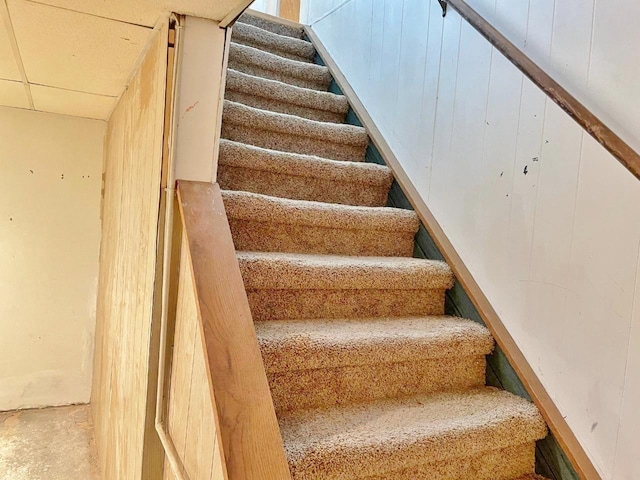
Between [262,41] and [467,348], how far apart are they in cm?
234

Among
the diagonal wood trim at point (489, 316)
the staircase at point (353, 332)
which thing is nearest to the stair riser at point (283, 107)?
the diagonal wood trim at point (489, 316)

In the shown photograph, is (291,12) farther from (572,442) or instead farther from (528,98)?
(572,442)

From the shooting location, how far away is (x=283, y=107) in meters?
2.48

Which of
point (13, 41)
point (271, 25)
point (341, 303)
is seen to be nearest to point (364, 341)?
point (341, 303)

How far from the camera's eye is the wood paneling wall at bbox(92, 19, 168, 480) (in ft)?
4.14

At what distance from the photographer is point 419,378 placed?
1.48 meters

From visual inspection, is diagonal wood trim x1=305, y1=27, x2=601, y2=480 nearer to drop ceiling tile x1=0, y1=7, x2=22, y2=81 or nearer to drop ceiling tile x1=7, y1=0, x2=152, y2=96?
drop ceiling tile x1=7, y1=0, x2=152, y2=96

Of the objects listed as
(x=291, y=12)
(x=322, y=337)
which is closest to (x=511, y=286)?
(x=322, y=337)

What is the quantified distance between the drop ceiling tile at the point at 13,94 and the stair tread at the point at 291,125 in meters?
0.95

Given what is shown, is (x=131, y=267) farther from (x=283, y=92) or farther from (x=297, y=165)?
(x=283, y=92)

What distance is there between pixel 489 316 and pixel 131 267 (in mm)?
1307

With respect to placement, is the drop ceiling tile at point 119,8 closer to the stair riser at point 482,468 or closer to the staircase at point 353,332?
the staircase at point 353,332

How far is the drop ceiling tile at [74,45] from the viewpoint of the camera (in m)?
1.18

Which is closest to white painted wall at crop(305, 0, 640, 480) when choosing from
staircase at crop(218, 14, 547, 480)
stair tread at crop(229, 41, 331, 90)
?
staircase at crop(218, 14, 547, 480)
